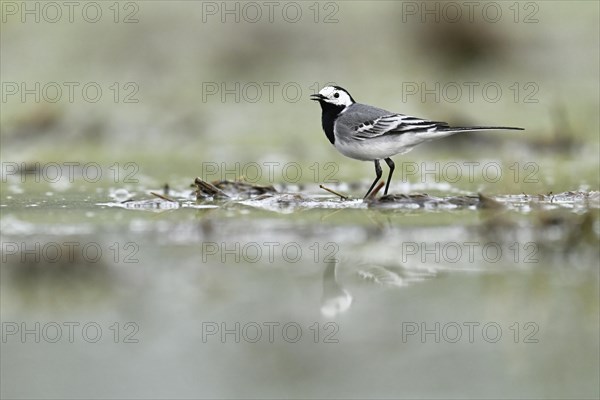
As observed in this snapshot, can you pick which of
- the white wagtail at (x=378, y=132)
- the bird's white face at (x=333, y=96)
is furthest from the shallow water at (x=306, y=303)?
the bird's white face at (x=333, y=96)

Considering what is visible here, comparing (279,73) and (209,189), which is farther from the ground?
(279,73)

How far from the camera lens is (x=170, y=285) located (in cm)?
639

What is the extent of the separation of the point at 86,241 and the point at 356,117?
10.2 ft

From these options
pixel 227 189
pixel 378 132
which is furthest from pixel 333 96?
pixel 227 189

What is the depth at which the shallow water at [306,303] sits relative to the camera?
4707mm

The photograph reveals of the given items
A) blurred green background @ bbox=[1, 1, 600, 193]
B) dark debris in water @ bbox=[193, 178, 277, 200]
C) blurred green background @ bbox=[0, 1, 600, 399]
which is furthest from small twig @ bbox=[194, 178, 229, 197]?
blurred green background @ bbox=[1, 1, 600, 193]

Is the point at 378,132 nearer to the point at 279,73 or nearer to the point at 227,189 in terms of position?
the point at 227,189

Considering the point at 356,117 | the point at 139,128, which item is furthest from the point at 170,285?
the point at 139,128

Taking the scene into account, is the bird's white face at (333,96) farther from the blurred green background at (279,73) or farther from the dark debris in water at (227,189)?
the blurred green background at (279,73)

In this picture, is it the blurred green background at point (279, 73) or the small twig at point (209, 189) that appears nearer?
the small twig at point (209, 189)

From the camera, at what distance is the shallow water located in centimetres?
471

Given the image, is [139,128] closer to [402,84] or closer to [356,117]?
[402,84]

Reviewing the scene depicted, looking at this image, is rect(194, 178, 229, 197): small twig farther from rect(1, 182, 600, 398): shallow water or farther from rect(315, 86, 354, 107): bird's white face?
rect(315, 86, 354, 107): bird's white face

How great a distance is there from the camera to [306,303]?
5.84m
